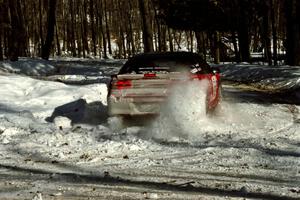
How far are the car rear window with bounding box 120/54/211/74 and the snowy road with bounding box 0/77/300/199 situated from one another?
108 centimetres

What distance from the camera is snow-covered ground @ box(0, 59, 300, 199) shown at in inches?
207

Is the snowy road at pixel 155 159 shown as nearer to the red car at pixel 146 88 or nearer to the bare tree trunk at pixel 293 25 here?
the red car at pixel 146 88

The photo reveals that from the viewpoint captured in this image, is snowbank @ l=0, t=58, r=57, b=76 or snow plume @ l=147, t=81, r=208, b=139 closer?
snow plume @ l=147, t=81, r=208, b=139

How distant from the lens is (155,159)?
6770mm

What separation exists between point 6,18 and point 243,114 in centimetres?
3461

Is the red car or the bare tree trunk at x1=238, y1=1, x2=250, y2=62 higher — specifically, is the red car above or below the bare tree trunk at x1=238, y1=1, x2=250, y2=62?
below

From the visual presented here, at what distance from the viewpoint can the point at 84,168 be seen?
249 inches

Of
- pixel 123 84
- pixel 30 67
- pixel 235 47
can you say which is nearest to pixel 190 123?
pixel 123 84

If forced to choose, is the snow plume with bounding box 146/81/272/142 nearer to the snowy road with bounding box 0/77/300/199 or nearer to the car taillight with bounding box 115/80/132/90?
the snowy road with bounding box 0/77/300/199

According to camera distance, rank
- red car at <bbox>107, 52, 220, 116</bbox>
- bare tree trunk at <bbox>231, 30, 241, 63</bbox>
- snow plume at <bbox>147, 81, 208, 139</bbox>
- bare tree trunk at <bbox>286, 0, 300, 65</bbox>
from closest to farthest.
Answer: snow plume at <bbox>147, 81, 208, 139</bbox>, red car at <bbox>107, 52, 220, 116</bbox>, bare tree trunk at <bbox>286, 0, 300, 65</bbox>, bare tree trunk at <bbox>231, 30, 241, 63</bbox>

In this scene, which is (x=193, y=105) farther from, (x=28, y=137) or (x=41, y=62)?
(x=41, y=62)

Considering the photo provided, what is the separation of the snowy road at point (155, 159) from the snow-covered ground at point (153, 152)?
0.01m

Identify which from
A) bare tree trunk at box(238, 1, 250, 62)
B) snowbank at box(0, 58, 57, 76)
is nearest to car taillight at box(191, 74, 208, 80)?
snowbank at box(0, 58, 57, 76)

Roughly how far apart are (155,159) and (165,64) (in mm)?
3423
